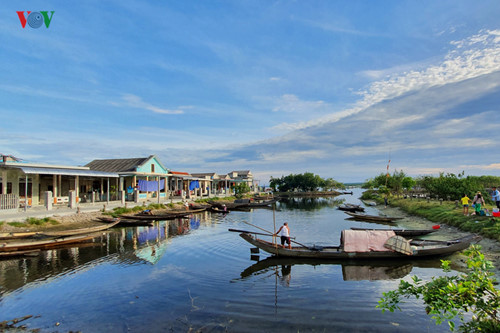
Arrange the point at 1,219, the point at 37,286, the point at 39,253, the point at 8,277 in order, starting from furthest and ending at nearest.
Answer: the point at 1,219 < the point at 39,253 < the point at 8,277 < the point at 37,286

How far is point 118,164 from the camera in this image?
35.8 m

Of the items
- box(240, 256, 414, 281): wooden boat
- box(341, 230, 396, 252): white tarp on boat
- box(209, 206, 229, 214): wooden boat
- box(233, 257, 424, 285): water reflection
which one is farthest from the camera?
box(209, 206, 229, 214): wooden boat

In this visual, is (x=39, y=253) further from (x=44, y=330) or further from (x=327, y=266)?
(x=327, y=266)

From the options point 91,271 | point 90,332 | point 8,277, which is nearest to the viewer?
point 90,332

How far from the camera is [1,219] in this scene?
17250mm

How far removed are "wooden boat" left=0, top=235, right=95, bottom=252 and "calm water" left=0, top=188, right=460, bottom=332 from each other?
55 cm

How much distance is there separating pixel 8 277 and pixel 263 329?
9972 millimetres

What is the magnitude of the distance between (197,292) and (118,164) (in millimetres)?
30427

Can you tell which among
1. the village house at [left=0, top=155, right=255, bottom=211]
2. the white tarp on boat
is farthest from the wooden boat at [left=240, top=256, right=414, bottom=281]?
the village house at [left=0, top=155, right=255, bottom=211]

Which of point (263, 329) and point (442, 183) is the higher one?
point (442, 183)

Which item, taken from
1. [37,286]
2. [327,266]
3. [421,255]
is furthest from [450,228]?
[37,286]

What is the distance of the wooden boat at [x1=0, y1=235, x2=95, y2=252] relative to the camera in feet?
42.9

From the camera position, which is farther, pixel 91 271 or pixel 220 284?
pixel 91 271

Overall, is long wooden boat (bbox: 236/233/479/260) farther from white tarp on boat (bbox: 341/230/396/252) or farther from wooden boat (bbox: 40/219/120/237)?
wooden boat (bbox: 40/219/120/237)
